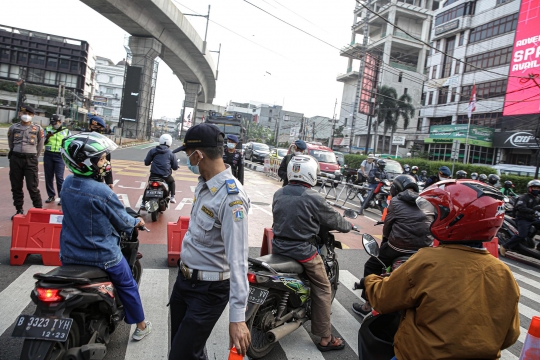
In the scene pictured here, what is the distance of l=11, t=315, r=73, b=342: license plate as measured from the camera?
239 centimetres

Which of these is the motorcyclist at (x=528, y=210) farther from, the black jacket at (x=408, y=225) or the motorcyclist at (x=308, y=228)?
the motorcyclist at (x=308, y=228)

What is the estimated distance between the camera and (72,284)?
263 centimetres

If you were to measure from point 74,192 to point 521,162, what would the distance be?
135 ft

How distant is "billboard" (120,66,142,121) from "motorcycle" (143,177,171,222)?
36.0 meters

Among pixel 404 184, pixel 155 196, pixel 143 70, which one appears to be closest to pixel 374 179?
pixel 155 196

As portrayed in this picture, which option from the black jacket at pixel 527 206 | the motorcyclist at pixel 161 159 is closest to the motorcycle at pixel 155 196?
the motorcyclist at pixel 161 159

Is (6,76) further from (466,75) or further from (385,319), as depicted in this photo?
(385,319)

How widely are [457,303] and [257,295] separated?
5.77 feet

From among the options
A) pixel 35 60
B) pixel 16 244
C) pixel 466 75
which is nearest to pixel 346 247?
pixel 16 244

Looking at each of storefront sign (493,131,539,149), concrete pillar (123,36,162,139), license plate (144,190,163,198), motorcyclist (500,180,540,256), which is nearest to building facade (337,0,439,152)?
storefront sign (493,131,539,149)

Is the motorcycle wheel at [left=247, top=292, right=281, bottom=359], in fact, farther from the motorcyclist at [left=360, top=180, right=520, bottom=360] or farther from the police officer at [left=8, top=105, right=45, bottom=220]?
the police officer at [left=8, top=105, right=45, bottom=220]

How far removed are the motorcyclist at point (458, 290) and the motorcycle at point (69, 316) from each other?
6.44 ft

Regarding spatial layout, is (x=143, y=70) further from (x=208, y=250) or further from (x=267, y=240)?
(x=208, y=250)

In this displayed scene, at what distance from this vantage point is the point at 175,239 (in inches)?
227
